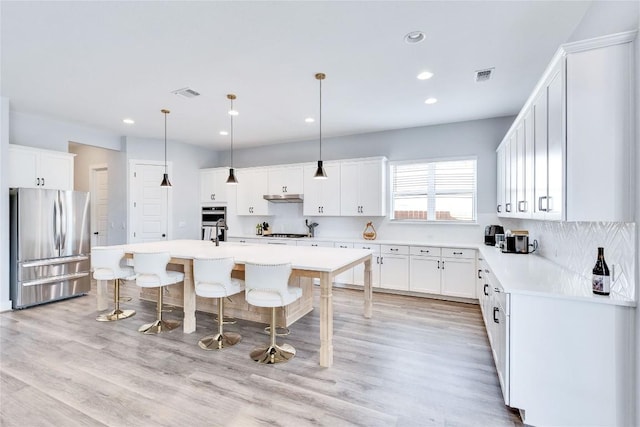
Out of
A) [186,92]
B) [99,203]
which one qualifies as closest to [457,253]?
[186,92]

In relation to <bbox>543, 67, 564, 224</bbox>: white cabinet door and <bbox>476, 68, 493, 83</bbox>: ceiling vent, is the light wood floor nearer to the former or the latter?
<bbox>543, 67, 564, 224</bbox>: white cabinet door

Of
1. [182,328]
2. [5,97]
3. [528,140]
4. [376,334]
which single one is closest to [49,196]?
[5,97]

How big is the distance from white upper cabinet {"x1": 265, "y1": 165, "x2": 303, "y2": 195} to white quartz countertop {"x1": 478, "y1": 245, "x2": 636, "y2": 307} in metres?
3.72

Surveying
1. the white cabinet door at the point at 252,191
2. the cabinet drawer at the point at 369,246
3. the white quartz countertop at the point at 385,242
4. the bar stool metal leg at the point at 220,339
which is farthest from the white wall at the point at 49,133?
the cabinet drawer at the point at 369,246

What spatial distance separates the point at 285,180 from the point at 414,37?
13.0 ft

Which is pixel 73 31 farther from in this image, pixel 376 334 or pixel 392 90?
pixel 376 334

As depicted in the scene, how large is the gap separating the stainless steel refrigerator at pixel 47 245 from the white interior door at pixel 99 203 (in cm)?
223

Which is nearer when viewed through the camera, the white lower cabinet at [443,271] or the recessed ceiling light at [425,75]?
the recessed ceiling light at [425,75]

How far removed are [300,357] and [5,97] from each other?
5.09 m

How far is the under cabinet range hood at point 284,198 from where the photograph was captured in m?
5.95

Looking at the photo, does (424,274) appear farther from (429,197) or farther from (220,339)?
(220,339)

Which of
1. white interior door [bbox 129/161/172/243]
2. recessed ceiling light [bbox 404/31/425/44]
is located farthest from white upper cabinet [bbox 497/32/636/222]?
white interior door [bbox 129/161/172/243]

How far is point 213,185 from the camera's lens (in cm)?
672

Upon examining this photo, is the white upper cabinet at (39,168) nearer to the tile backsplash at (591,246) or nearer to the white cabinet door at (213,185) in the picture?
the white cabinet door at (213,185)
